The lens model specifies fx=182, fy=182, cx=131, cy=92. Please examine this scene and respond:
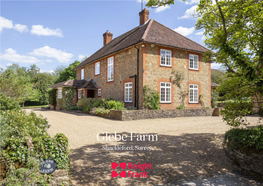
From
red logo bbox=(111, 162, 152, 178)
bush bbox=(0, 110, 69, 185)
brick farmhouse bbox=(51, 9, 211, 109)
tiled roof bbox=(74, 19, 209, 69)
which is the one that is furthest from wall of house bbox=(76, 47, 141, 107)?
bush bbox=(0, 110, 69, 185)

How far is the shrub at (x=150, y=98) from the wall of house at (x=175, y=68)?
48 centimetres

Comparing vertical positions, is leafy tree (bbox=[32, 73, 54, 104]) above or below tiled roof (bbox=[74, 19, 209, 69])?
below

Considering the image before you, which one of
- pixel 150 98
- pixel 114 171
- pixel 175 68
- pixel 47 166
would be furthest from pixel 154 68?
pixel 47 166

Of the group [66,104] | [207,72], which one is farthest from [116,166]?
[66,104]

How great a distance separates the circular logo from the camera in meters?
3.59

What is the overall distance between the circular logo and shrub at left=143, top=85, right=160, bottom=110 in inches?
462

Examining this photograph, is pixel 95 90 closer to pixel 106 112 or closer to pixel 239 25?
pixel 106 112

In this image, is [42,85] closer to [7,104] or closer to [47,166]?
[7,104]

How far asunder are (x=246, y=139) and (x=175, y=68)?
13.1 m

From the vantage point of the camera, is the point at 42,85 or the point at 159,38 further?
the point at 42,85

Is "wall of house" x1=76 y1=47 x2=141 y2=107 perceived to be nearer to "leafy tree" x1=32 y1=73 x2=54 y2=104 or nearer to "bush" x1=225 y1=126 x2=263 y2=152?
"bush" x1=225 y1=126 x2=263 y2=152

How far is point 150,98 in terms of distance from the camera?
15.3 meters

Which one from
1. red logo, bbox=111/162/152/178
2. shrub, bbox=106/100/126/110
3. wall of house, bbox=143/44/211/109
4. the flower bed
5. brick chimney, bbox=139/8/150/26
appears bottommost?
red logo, bbox=111/162/152/178

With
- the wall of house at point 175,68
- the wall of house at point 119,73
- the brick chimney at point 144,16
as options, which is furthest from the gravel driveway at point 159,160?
the brick chimney at point 144,16
